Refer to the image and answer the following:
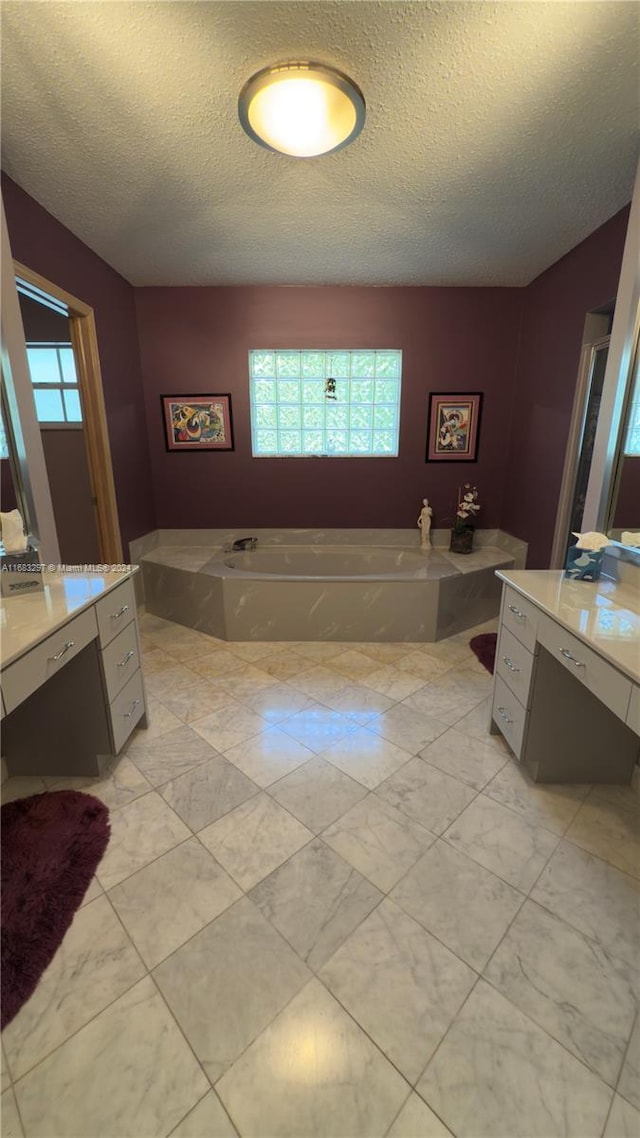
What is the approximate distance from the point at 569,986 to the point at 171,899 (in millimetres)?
1110

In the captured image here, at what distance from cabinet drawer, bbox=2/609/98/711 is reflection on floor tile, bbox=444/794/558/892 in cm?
145

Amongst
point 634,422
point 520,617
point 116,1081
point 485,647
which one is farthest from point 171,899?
point 634,422

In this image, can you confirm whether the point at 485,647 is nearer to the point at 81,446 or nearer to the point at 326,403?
the point at 326,403

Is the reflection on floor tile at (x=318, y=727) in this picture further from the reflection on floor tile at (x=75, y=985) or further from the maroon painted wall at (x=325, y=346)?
the maroon painted wall at (x=325, y=346)

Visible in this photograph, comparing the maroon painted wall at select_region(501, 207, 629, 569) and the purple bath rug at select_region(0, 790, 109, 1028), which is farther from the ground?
the maroon painted wall at select_region(501, 207, 629, 569)

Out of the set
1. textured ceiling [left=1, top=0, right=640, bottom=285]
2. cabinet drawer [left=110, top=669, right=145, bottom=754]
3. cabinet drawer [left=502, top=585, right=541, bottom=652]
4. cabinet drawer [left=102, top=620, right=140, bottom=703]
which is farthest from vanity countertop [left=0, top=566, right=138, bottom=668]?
textured ceiling [left=1, top=0, right=640, bottom=285]

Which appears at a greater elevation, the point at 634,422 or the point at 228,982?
the point at 634,422

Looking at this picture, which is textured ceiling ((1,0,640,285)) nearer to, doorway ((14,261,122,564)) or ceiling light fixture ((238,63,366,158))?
ceiling light fixture ((238,63,366,158))

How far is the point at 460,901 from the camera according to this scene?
49.1 inches

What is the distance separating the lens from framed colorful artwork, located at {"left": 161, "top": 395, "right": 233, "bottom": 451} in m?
3.53

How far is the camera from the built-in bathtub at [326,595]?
288cm

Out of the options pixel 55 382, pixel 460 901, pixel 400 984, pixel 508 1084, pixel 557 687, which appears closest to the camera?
pixel 508 1084

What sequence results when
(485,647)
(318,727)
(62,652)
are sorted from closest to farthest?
(62,652)
(318,727)
(485,647)

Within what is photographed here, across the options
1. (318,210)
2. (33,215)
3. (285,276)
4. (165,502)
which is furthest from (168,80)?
(165,502)
